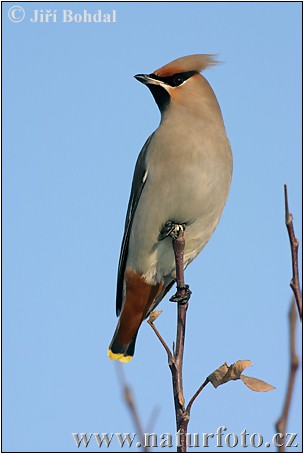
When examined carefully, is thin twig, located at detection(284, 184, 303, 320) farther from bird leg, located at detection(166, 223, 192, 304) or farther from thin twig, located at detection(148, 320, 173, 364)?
bird leg, located at detection(166, 223, 192, 304)

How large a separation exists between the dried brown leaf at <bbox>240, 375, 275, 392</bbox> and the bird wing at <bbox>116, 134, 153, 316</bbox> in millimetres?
2455

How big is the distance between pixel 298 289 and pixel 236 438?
1144 mm

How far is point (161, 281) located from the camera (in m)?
4.84

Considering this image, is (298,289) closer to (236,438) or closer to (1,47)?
(236,438)

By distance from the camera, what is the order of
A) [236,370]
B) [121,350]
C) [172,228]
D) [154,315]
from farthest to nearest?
[121,350] < [172,228] < [154,315] < [236,370]

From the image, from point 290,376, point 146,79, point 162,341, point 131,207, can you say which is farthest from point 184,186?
point 290,376

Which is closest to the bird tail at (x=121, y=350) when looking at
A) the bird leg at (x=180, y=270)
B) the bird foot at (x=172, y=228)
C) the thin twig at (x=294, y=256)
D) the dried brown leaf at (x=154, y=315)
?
the bird foot at (x=172, y=228)

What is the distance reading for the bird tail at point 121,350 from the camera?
16.9ft

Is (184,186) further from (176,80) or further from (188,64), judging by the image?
(188,64)

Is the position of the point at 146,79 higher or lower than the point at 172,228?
higher

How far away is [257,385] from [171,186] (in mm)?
2244

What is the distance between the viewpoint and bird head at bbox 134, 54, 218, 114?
4680 millimetres

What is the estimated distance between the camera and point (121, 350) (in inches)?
204

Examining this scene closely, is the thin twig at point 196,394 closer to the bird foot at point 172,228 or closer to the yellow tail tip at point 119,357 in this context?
the bird foot at point 172,228
